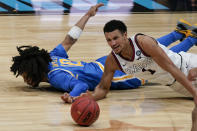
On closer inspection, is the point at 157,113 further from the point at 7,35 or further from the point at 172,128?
the point at 7,35

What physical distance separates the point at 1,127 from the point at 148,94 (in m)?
1.59

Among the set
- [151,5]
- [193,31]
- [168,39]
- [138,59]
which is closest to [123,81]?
[138,59]

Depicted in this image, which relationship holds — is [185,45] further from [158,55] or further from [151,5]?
[151,5]

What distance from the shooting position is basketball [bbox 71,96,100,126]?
3.66m

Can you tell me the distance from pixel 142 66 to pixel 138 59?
0.30ft

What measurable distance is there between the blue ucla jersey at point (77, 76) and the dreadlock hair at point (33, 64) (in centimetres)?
7

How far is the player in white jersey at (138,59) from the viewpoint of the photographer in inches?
151

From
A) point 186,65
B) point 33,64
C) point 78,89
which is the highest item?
point 186,65

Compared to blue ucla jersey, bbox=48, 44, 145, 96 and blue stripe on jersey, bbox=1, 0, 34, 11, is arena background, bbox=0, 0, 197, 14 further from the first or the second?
blue ucla jersey, bbox=48, 44, 145, 96

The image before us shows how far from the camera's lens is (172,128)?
3.68 m

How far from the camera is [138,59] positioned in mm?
4066

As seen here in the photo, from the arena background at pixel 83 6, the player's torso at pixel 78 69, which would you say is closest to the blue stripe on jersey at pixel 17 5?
the arena background at pixel 83 6

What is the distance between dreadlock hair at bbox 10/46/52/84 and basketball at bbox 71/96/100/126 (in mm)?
903

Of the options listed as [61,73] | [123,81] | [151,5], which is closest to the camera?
[61,73]
